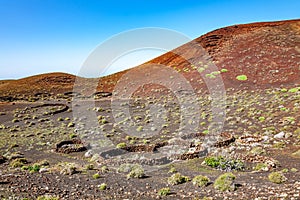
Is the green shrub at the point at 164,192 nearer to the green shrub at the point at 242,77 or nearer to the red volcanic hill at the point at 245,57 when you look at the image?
the red volcanic hill at the point at 245,57

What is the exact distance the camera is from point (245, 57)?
44094mm

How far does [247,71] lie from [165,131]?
23720 mm

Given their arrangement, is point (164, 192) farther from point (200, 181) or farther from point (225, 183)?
point (225, 183)

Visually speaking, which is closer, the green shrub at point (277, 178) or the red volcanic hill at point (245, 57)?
the green shrub at point (277, 178)

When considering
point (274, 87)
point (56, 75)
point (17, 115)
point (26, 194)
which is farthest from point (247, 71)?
point (56, 75)

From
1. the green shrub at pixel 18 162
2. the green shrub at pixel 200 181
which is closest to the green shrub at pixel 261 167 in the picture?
the green shrub at pixel 200 181

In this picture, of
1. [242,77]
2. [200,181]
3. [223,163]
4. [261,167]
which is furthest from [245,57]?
[200,181]

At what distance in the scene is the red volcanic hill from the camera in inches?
1468

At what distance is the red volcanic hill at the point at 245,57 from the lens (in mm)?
37281

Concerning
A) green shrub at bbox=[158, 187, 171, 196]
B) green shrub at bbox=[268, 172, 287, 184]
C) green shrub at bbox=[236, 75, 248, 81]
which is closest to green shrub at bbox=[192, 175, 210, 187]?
green shrub at bbox=[158, 187, 171, 196]

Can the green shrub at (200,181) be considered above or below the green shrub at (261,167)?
below

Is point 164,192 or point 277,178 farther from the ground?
point 277,178

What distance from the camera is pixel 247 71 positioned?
40062 millimetres

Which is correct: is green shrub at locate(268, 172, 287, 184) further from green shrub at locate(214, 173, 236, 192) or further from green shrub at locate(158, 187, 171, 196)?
green shrub at locate(158, 187, 171, 196)
